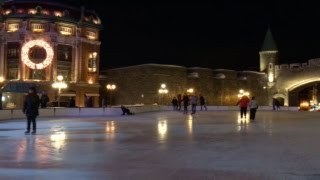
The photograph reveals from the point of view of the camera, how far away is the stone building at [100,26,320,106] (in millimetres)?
55000

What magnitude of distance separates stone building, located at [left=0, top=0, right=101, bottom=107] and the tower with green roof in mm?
31194

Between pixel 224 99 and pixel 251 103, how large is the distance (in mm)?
41871

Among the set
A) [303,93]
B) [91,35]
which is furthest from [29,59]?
[303,93]

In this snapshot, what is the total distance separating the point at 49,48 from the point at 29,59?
2684mm

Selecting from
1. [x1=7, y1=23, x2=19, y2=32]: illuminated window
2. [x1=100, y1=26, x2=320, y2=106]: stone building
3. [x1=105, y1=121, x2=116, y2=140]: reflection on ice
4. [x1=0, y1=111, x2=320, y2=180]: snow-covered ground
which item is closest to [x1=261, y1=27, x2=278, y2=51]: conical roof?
[x1=100, y1=26, x2=320, y2=106]: stone building

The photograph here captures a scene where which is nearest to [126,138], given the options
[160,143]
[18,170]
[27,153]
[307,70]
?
[160,143]

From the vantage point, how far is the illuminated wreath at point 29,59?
170ft

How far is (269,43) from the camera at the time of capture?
78.4 meters

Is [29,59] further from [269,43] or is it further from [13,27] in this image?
[269,43]

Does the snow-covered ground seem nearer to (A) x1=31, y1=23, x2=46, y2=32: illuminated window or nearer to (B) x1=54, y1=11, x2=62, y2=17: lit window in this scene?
(A) x1=31, y1=23, x2=46, y2=32: illuminated window

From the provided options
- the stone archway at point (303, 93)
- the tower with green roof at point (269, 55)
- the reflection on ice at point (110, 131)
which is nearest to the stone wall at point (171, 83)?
the tower with green roof at point (269, 55)

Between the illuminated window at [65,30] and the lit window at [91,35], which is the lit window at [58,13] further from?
the lit window at [91,35]

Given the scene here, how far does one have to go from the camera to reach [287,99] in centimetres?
7150

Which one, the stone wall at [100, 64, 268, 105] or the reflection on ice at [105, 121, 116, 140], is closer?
the reflection on ice at [105, 121, 116, 140]
